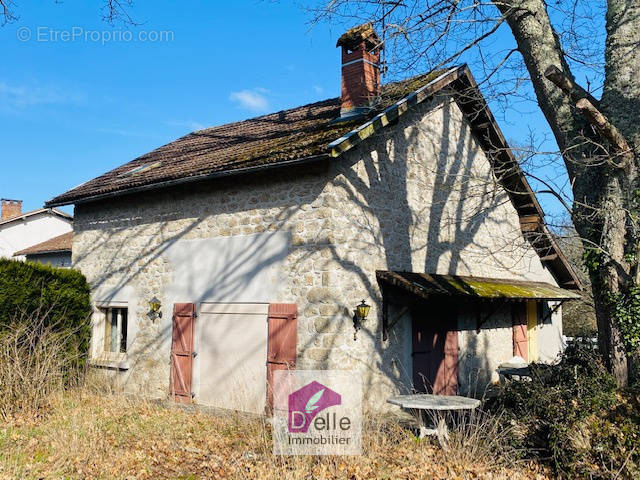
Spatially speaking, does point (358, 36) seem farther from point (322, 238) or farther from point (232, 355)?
point (232, 355)

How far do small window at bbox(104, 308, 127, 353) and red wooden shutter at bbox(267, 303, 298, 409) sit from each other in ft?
13.5

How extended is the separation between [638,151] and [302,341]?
4.99m

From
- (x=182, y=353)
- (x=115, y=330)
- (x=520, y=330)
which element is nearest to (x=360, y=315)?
(x=182, y=353)

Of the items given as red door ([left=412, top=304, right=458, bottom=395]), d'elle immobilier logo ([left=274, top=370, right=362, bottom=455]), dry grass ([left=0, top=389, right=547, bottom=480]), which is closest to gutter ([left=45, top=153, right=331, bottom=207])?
d'elle immobilier logo ([left=274, top=370, right=362, bottom=455])

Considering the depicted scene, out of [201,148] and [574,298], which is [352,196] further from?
[574,298]

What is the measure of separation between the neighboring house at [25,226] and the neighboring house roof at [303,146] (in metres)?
16.7

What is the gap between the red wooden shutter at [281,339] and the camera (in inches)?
316

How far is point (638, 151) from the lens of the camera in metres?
5.98

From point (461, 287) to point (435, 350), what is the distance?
4.44 feet

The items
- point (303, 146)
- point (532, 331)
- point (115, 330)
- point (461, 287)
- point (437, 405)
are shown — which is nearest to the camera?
point (437, 405)

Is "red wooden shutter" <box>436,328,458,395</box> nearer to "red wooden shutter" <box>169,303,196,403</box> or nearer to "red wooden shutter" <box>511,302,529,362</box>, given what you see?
"red wooden shutter" <box>511,302,529,362</box>

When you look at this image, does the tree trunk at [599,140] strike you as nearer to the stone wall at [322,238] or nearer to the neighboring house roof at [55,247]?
the stone wall at [322,238]

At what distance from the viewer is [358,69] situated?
9.37 m

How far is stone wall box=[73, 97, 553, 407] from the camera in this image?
25.9 feet
